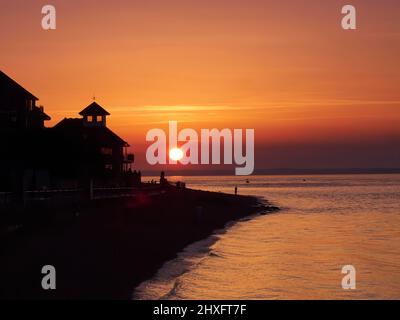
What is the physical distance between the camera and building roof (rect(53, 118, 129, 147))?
8544 centimetres

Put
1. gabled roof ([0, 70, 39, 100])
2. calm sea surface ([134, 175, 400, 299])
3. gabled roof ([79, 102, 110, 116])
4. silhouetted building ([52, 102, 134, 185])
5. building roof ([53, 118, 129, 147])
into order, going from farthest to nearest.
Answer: gabled roof ([79, 102, 110, 116]), building roof ([53, 118, 129, 147]), gabled roof ([0, 70, 39, 100]), silhouetted building ([52, 102, 134, 185]), calm sea surface ([134, 175, 400, 299])

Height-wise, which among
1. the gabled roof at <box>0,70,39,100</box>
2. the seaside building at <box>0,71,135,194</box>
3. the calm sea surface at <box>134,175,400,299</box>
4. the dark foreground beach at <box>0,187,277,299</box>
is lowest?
the calm sea surface at <box>134,175,400,299</box>

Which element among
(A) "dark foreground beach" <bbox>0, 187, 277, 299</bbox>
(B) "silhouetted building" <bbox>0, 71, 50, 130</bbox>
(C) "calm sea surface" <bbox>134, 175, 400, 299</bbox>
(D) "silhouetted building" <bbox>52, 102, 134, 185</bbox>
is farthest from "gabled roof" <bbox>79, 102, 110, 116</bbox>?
(A) "dark foreground beach" <bbox>0, 187, 277, 299</bbox>

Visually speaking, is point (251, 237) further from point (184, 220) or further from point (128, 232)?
point (128, 232)

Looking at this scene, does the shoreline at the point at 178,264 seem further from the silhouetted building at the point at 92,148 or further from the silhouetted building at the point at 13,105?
the silhouetted building at the point at 13,105

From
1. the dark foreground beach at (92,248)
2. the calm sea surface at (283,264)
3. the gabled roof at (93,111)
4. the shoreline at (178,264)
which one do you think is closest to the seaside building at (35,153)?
the dark foreground beach at (92,248)

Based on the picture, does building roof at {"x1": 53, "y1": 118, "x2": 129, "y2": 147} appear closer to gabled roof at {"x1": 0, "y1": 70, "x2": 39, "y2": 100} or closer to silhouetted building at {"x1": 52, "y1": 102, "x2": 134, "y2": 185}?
silhouetted building at {"x1": 52, "y1": 102, "x2": 134, "y2": 185}

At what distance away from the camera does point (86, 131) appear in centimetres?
9175

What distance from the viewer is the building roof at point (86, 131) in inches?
3364

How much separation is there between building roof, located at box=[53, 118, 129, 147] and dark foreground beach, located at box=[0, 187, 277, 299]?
31.4m

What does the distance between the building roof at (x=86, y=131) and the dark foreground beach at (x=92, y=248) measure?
31.4 metres

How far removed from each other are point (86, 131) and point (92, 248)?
59487 millimetres

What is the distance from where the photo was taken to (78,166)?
177 ft

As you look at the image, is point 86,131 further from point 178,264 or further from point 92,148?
point 178,264
